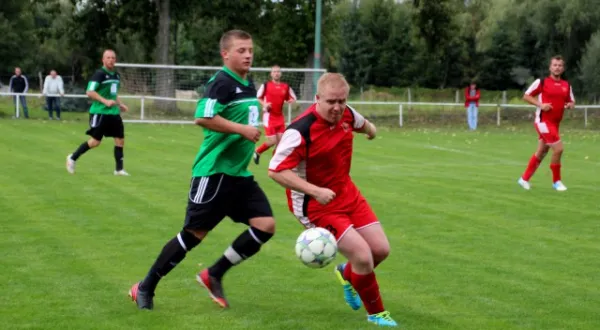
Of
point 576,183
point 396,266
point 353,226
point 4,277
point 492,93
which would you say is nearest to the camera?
point 353,226

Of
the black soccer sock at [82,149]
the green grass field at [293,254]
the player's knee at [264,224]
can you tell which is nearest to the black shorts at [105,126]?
the black soccer sock at [82,149]

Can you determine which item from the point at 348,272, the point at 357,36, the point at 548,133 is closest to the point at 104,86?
the point at 548,133

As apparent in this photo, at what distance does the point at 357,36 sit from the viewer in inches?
2432

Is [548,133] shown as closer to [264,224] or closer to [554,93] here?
[554,93]

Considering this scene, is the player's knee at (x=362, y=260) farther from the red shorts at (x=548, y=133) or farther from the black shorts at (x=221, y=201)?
the red shorts at (x=548, y=133)

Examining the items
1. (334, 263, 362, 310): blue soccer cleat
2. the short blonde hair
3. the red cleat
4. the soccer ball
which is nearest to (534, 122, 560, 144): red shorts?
(334, 263, 362, 310): blue soccer cleat

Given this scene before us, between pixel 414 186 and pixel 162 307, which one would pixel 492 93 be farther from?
pixel 162 307

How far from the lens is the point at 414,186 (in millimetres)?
15344

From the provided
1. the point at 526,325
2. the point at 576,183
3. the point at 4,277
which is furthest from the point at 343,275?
the point at 576,183

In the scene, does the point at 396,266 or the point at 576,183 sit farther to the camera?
the point at 576,183

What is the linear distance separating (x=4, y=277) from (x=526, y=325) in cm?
423

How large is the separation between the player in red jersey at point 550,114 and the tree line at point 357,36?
26.6 metres

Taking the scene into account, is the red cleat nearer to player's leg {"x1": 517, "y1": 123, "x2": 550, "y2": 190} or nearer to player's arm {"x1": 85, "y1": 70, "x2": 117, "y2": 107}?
player's arm {"x1": 85, "y1": 70, "x2": 117, "y2": 107}

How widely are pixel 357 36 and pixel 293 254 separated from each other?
53530mm
